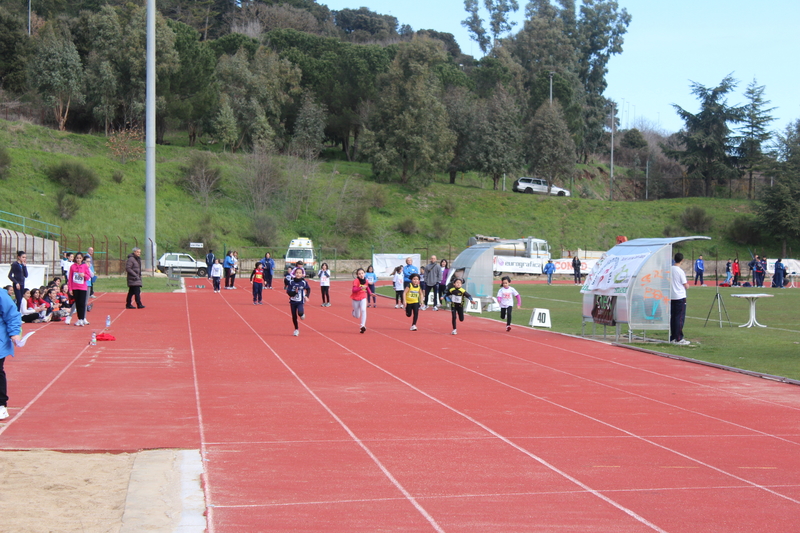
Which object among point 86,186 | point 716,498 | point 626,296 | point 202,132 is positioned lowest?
point 716,498

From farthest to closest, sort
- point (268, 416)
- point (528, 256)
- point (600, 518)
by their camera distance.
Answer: point (528, 256), point (268, 416), point (600, 518)

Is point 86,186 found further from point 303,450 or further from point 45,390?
point 303,450

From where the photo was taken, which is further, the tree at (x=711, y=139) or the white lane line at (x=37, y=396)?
the tree at (x=711, y=139)

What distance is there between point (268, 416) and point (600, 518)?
472 centimetres

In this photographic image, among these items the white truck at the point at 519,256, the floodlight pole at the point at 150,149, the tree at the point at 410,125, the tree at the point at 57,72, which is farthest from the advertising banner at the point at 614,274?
the tree at the point at 57,72

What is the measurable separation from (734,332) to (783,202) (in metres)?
51.2

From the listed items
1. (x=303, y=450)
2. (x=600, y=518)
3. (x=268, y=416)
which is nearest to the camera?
(x=600, y=518)

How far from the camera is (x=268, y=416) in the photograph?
366 inches

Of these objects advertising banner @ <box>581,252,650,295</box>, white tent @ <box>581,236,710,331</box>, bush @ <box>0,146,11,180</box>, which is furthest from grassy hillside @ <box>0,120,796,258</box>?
white tent @ <box>581,236,710,331</box>

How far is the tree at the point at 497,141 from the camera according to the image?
252ft

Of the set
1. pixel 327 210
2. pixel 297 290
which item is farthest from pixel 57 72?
pixel 297 290

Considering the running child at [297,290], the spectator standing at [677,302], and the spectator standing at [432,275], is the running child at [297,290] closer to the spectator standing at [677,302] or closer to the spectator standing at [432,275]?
the spectator standing at [677,302]

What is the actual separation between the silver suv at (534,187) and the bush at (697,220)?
41.2ft

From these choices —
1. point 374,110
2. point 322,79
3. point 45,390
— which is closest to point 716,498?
point 45,390
